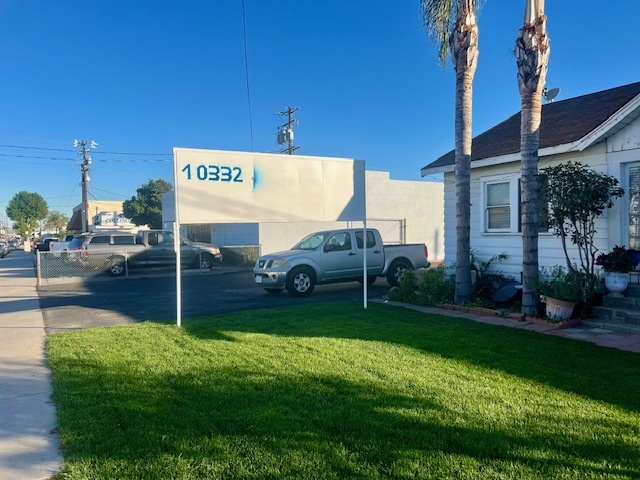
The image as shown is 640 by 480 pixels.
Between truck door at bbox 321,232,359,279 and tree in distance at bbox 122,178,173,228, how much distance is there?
1515 inches

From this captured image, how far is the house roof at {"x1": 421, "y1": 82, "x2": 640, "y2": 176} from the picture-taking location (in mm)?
8258

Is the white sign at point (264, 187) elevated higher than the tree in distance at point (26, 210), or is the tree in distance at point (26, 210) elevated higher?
the tree in distance at point (26, 210)

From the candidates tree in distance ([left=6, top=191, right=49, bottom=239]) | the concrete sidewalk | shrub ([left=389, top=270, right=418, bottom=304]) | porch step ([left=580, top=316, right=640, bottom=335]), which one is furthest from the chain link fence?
tree in distance ([left=6, top=191, right=49, bottom=239])

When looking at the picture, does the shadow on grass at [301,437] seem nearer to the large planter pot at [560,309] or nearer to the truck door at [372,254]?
the large planter pot at [560,309]

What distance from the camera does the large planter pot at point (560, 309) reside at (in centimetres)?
778

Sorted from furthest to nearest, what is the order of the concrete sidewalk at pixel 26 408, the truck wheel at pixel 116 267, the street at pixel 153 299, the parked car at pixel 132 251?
the truck wheel at pixel 116 267 < the parked car at pixel 132 251 < the street at pixel 153 299 < the concrete sidewalk at pixel 26 408

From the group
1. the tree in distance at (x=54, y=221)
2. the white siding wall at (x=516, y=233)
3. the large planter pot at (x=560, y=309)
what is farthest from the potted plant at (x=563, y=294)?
the tree in distance at (x=54, y=221)

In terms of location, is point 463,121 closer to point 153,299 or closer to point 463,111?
point 463,111

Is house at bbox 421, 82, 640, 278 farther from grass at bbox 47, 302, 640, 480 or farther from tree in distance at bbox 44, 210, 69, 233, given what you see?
tree in distance at bbox 44, 210, 69, 233

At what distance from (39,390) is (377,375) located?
376 cm

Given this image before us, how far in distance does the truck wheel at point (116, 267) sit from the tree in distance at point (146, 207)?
Answer: 29.9 m

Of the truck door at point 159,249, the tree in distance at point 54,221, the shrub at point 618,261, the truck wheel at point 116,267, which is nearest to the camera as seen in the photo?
the shrub at point 618,261

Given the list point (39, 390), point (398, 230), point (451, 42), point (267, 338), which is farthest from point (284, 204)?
point (398, 230)

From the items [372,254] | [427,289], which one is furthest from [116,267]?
[427,289]
